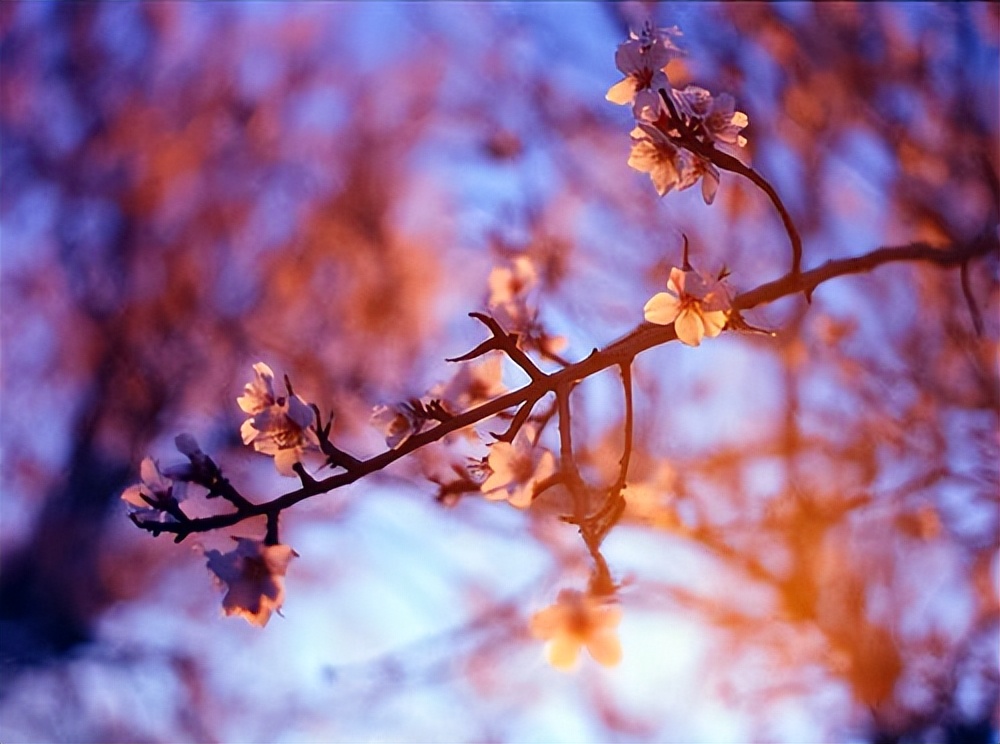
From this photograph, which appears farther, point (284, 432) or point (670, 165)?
point (284, 432)

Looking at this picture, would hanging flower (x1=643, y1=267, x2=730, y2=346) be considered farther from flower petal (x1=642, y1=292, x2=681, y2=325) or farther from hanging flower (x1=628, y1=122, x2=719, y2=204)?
hanging flower (x1=628, y1=122, x2=719, y2=204)

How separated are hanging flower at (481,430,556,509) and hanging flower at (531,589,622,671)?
0.25 m

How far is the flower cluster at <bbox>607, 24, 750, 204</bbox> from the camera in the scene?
2.00m

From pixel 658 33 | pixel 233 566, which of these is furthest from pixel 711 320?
pixel 233 566

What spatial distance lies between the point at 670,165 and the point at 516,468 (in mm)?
798

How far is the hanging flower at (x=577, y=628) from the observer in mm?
1966

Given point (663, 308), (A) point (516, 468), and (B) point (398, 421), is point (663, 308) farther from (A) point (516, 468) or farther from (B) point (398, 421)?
(B) point (398, 421)

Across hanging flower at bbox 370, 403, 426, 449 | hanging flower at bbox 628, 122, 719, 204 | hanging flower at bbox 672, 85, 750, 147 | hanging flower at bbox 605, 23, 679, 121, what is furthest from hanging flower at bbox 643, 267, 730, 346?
hanging flower at bbox 370, 403, 426, 449

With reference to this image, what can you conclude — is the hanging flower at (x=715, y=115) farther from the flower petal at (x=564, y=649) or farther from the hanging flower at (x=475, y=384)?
the flower petal at (x=564, y=649)

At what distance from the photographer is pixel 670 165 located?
2059 mm

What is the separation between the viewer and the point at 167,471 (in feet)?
6.94

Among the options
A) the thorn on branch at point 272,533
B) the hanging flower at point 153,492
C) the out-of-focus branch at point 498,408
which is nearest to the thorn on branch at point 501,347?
the out-of-focus branch at point 498,408

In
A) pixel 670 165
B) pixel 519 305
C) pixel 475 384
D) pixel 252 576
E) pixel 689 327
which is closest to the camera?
pixel 689 327

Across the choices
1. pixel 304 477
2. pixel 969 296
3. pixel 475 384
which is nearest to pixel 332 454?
pixel 304 477
